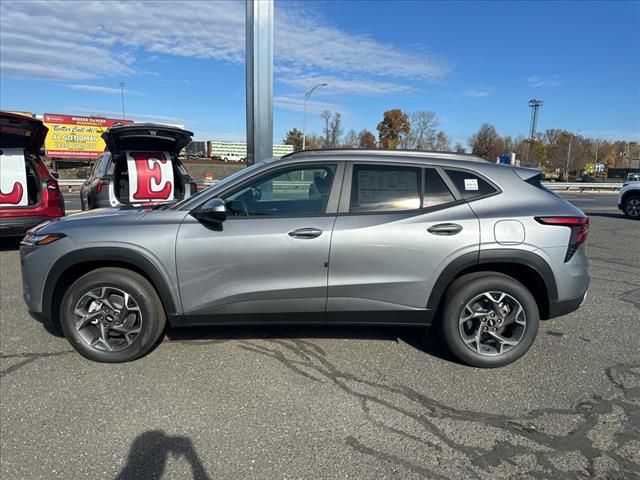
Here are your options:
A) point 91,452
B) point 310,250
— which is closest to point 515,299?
point 310,250

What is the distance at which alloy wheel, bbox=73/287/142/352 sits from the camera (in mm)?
3523

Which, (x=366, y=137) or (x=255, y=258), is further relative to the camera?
(x=366, y=137)

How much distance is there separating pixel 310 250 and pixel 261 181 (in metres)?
0.72

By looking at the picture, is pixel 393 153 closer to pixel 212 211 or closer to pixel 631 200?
pixel 212 211

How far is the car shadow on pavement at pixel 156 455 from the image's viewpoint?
7.77ft

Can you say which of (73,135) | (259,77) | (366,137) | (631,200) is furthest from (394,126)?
(259,77)

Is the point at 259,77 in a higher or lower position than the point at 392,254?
higher

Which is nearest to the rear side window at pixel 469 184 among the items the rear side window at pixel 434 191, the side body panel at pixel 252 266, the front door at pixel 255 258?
the rear side window at pixel 434 191

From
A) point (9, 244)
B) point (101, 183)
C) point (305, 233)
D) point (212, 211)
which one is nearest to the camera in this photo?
point (212, 211)

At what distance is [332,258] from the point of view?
11.2 feet

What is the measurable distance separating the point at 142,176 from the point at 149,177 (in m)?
0.11

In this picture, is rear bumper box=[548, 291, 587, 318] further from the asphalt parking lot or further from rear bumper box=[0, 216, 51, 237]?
rear bumper box=[0, 216, 51, 237]

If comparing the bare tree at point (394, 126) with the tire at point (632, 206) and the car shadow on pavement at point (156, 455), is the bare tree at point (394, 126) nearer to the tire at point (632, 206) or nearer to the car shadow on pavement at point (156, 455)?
the tire at point (632, 206)

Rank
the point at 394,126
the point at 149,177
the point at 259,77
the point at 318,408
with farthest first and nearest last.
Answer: the point at 394,126, the point at 259,77, the point at 149,177, the point at 318,408
